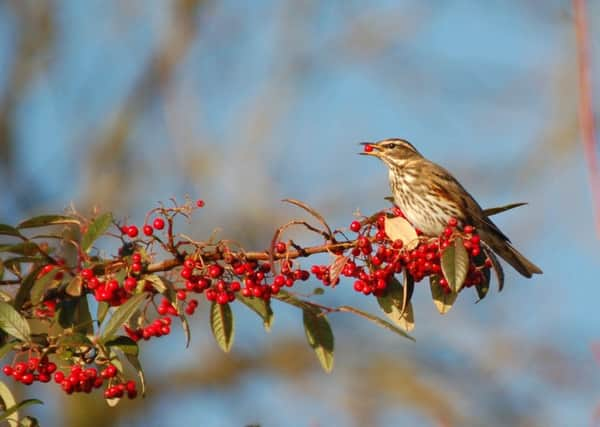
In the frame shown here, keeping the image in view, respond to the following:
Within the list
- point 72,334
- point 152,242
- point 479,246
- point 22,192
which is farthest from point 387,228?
point 22,192

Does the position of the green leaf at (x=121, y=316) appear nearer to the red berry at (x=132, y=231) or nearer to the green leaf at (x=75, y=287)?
the green leaf at (x=75, y=287)

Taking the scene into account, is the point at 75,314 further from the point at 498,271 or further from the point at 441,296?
the point at 498,271

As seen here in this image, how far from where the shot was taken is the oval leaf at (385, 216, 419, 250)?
163 inches

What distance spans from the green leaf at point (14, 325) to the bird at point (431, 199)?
2.59m

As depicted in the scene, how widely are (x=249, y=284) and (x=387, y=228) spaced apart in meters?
0.68

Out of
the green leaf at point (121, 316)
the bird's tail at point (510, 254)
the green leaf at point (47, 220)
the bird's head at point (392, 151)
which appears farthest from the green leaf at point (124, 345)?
the bird's head at point (392, 151)

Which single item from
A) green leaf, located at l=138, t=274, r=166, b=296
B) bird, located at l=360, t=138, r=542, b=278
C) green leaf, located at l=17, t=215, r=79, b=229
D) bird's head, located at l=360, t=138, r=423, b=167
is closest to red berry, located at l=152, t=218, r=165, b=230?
green leaf, located at l=17, t=215, r=79, b=229

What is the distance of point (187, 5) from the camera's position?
1569 centimetres

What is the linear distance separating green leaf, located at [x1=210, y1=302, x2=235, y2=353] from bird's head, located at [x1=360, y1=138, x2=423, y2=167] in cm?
292

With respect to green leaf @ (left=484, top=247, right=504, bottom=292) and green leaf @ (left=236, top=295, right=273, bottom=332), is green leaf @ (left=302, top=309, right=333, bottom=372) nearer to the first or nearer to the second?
green leaf @ (left=236, top=295, right=273, bottom=332)

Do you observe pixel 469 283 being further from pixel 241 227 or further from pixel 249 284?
pixel 241 227

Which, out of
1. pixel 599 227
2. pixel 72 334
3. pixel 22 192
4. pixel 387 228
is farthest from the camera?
pixel 22 192

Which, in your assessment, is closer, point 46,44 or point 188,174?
point 188,174

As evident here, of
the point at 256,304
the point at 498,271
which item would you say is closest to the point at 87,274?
the point at 256,304
